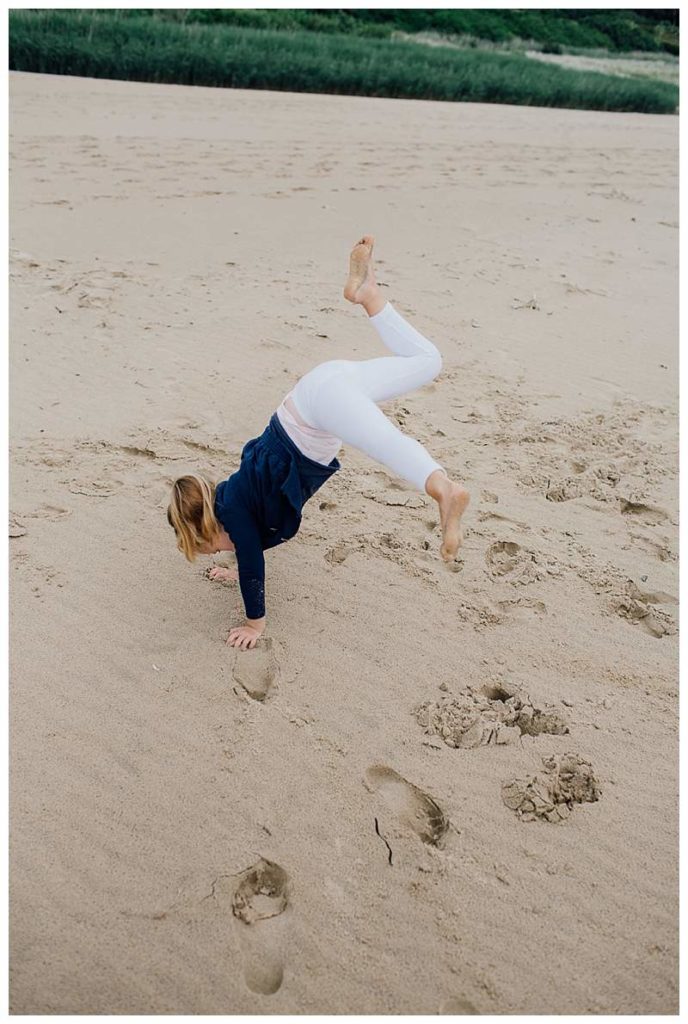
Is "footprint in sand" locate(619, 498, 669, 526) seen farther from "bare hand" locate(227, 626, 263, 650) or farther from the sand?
"bare hand" locate(227, 626, 263, 650)

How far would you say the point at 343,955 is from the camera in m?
2.08

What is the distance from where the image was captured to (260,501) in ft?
9.18

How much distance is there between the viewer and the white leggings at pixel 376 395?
2664mm

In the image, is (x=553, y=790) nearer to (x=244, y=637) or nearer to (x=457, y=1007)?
(x=457, y=1007)

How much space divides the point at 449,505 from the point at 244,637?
91cm

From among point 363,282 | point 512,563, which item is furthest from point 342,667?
point 363,282

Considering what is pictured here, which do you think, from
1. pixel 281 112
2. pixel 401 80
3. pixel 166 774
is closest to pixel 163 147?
pixel 281 112

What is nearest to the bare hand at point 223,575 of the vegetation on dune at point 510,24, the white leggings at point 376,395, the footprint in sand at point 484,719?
the white leggings at point 376,395

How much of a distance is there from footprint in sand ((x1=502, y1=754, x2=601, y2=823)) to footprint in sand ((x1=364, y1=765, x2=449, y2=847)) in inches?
8.7

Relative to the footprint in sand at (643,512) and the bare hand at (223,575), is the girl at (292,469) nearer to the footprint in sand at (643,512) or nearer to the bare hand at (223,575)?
the bare hand at (223,575)

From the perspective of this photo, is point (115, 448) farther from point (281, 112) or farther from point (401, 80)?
point (401, 80)

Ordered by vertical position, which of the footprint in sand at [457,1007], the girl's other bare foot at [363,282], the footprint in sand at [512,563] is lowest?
the footprint in sand at [457,1007]

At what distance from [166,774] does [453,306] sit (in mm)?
4191

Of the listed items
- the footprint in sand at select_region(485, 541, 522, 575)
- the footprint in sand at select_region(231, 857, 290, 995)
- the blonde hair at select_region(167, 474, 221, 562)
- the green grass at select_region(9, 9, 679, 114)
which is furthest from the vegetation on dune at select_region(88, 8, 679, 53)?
the footprint in sand at select_region(231, 857, 290, 995)
